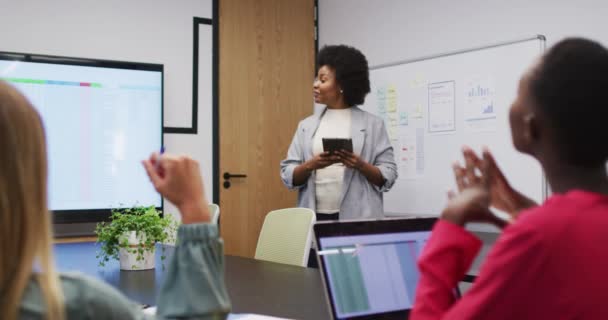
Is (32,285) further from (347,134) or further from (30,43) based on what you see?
(30,43)

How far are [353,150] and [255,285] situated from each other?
1.53m

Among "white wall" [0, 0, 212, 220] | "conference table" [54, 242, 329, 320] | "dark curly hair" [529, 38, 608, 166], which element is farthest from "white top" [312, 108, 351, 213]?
"dark curly hair" [529, 38, 608, 166]

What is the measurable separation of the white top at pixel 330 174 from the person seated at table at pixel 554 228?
2.48m

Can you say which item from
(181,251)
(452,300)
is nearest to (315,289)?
(452,300)

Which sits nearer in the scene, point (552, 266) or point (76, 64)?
point (552, 266)

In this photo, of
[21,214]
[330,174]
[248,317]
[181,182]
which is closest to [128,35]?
[330,174]

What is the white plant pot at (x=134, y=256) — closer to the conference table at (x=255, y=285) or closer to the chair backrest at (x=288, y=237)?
the conference table at (x=255, y=285)

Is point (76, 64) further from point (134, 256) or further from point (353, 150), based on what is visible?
point (134, 256)

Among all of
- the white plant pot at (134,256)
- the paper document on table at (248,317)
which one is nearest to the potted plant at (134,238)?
the white plant pot at (134,256)

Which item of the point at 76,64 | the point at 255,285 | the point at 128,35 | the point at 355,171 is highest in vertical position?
the point at 128,35

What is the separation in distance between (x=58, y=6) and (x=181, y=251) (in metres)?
3.85

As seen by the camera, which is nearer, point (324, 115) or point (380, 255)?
point (380, 255)

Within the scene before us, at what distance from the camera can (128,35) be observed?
4523 millimetres

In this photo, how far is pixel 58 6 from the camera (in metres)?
4.27
